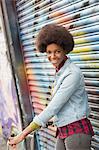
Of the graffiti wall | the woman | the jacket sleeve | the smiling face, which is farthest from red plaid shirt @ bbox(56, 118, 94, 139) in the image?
the graffiti wall

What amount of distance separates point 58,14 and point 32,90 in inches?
65.9

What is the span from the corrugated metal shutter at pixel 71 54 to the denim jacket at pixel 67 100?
76 centimetres

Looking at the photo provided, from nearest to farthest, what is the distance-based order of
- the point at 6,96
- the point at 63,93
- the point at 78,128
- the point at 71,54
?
the point at 63,93
the point at 78,128
the point at 71,54
the point at 6,96

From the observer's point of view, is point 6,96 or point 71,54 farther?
point 6,96

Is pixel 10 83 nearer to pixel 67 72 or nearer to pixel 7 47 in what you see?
pixel 7 47

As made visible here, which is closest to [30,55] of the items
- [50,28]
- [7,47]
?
[7,47]

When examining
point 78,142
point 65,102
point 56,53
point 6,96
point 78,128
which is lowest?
point 6,96

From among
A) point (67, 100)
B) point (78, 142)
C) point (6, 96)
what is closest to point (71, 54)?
point (67, 100)

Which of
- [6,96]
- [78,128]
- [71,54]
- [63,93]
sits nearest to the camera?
[63,93]

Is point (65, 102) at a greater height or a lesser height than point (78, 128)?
greater

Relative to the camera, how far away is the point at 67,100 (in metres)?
3.17

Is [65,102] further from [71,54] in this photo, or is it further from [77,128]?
[71,54]

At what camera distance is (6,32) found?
5969 mm

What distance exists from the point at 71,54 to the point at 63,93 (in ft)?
4.35
